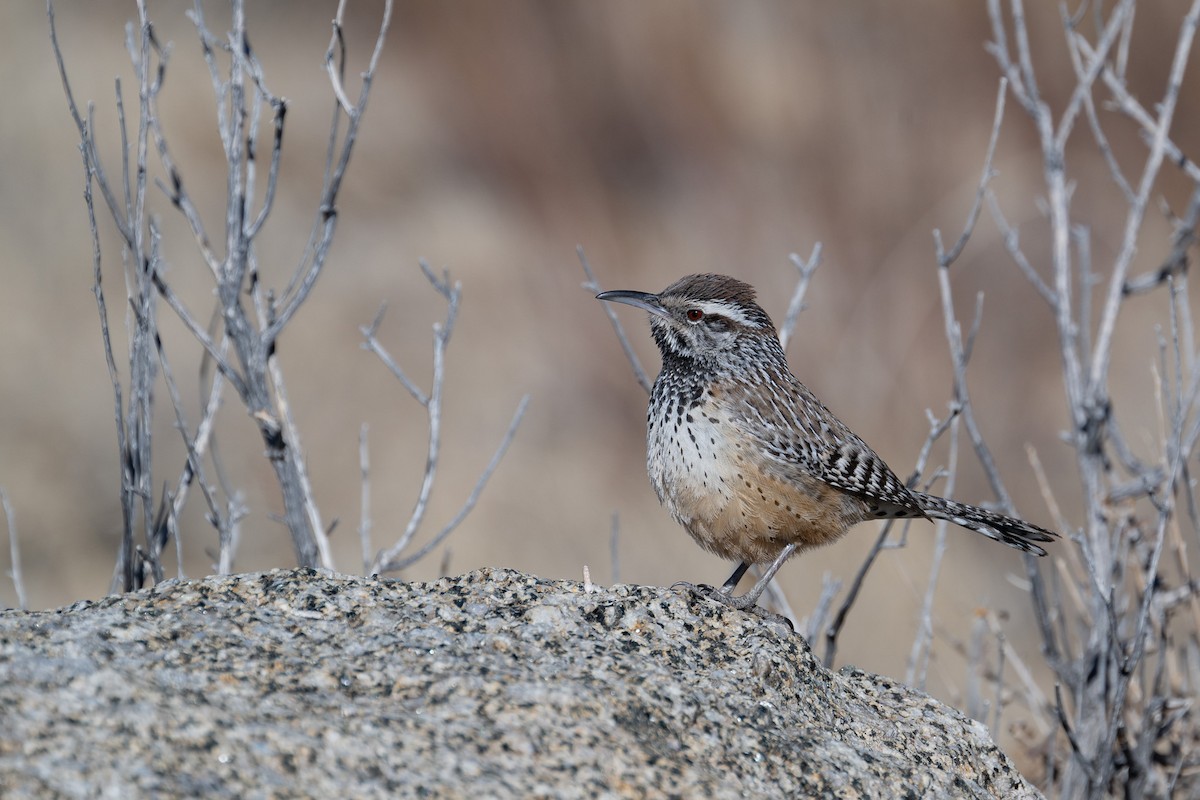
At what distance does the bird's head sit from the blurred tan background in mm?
4324

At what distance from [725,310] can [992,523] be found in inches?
38.1

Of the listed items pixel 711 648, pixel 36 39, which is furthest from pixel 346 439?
pixel 711 648

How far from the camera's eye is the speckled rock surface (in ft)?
5.69

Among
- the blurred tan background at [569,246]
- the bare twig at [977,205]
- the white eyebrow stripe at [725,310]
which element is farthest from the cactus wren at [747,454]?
the blurred tan background at [569,246]

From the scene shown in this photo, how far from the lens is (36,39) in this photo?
7801mm

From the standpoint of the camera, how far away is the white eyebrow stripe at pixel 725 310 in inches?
145

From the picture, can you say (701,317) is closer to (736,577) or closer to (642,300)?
(642,300)

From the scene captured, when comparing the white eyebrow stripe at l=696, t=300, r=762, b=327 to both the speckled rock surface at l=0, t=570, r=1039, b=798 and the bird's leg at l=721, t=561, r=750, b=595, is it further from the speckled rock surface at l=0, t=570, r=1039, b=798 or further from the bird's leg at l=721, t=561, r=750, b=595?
the speckled rock surface at l=0, t=570, r=1039, b=798

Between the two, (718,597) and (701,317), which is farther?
(701,317)

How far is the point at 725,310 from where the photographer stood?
3688 mm

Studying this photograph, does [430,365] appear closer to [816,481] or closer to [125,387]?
[125,387]

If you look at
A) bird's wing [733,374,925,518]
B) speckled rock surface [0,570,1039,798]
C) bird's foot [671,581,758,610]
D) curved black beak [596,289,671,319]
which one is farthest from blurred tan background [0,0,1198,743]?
speckled rock surface [0,570,1039,798]

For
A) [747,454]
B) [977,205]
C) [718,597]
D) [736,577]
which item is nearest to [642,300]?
[747,454]

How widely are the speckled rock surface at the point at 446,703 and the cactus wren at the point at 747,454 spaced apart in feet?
2.03
